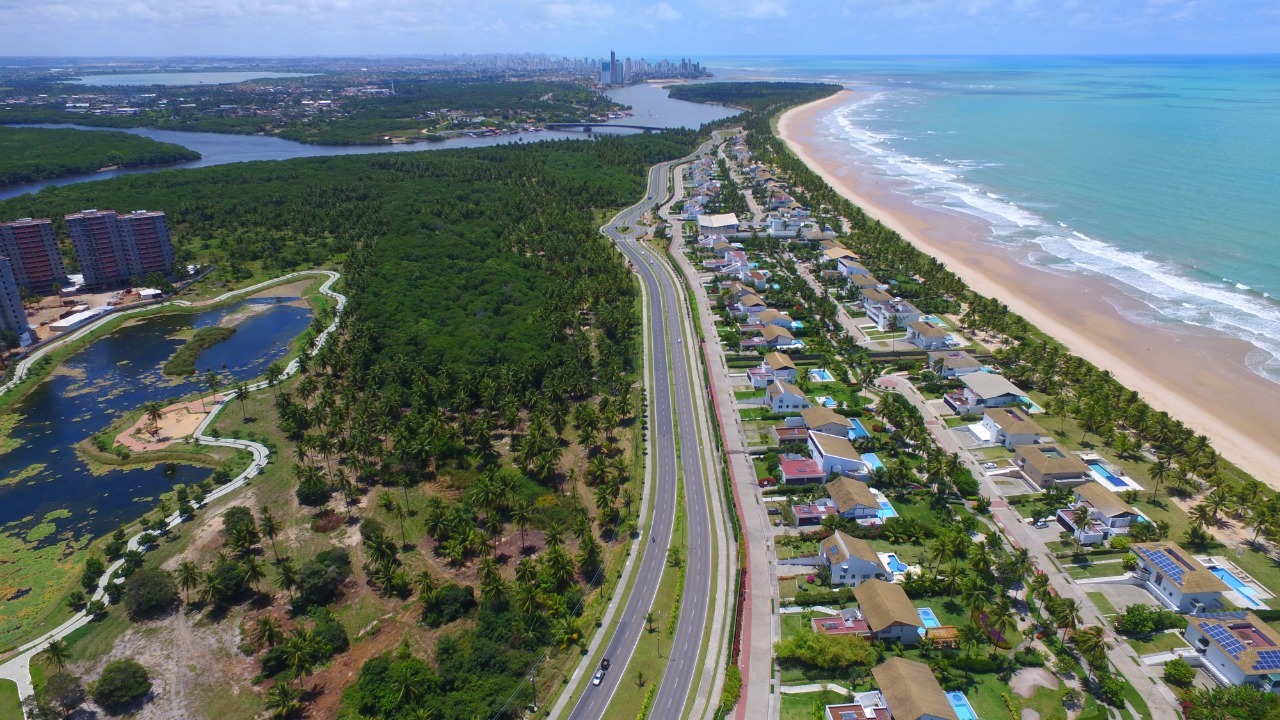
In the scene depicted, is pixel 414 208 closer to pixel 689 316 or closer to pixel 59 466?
pixel 689 316

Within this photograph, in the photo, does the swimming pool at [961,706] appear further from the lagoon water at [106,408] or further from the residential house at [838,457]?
the lagoon water at [106,408]

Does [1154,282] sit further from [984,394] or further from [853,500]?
[853,500]

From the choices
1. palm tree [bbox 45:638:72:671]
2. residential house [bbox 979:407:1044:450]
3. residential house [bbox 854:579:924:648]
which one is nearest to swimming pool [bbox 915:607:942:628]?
residential house [bbox 854:579:924:648]

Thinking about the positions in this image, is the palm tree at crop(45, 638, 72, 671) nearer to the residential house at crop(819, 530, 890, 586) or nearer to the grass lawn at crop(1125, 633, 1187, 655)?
the residential house at crop(819, 530, 890, 586)

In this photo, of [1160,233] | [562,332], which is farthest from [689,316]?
[1160,233]

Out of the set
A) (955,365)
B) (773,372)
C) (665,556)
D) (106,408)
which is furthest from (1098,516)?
(106,408)
